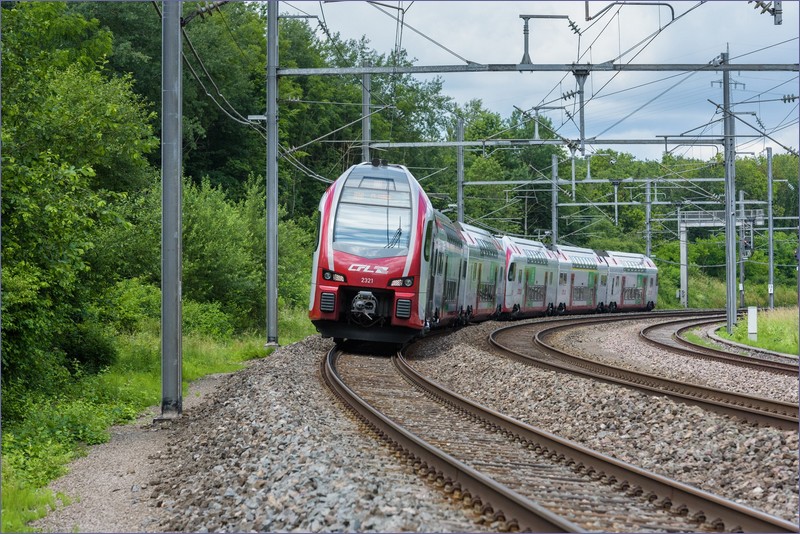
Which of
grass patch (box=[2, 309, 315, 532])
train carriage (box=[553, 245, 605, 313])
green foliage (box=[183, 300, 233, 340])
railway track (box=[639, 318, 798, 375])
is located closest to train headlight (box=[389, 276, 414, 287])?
grass patch (box=[2, 309, 315, 532])

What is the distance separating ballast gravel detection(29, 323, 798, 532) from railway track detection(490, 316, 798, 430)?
1.47ft

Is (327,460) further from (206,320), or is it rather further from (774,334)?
(774,334)

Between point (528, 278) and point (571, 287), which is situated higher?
point (528, 278)

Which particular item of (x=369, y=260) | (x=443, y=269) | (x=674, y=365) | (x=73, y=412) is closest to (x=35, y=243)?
(x=73, y=412)

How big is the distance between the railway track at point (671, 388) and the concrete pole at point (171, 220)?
6.74 metres

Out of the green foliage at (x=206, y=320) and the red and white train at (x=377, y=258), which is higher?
the red and white train at (x=377, y=258)

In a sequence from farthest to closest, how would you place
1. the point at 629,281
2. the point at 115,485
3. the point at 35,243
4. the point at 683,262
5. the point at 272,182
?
the point at 683,262, the point at 629,281, the point at 272,182, the point at 35,243, the point at 115,485

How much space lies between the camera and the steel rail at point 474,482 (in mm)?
6633

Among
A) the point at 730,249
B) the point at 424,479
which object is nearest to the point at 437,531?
the point at 424,479

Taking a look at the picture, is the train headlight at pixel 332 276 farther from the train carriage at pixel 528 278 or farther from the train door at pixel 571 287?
the train door at pixel 571 287

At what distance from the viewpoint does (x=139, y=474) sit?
10422 millimetres

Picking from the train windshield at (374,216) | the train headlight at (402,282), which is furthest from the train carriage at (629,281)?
the train headlight at (402,282)

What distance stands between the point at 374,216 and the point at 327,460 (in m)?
12.2

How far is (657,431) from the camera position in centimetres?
1162
